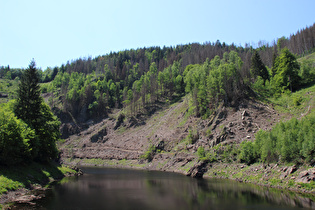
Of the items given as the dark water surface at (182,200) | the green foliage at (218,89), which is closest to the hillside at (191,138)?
the green foliage at (218,89)

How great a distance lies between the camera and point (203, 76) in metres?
104

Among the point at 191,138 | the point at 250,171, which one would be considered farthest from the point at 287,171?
the point at 191,138

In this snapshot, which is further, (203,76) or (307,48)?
(307,48)

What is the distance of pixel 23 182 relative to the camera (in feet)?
125

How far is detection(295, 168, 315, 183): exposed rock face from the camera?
40188 mm

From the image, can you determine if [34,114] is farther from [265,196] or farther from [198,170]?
[265,196]

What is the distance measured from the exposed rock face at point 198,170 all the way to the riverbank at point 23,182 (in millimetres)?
37245

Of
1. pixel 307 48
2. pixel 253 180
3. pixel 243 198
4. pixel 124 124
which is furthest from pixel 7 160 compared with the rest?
pixel 307 48

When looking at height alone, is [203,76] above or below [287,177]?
above

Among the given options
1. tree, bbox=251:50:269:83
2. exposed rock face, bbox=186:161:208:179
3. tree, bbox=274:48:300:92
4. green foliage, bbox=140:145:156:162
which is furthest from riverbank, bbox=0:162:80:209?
tree, bbox=251:50:269:83

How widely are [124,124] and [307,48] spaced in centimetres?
13748

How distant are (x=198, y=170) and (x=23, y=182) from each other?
46125 millimetres

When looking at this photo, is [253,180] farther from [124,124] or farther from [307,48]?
[307,48]

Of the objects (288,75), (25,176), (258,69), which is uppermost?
(258,69)
